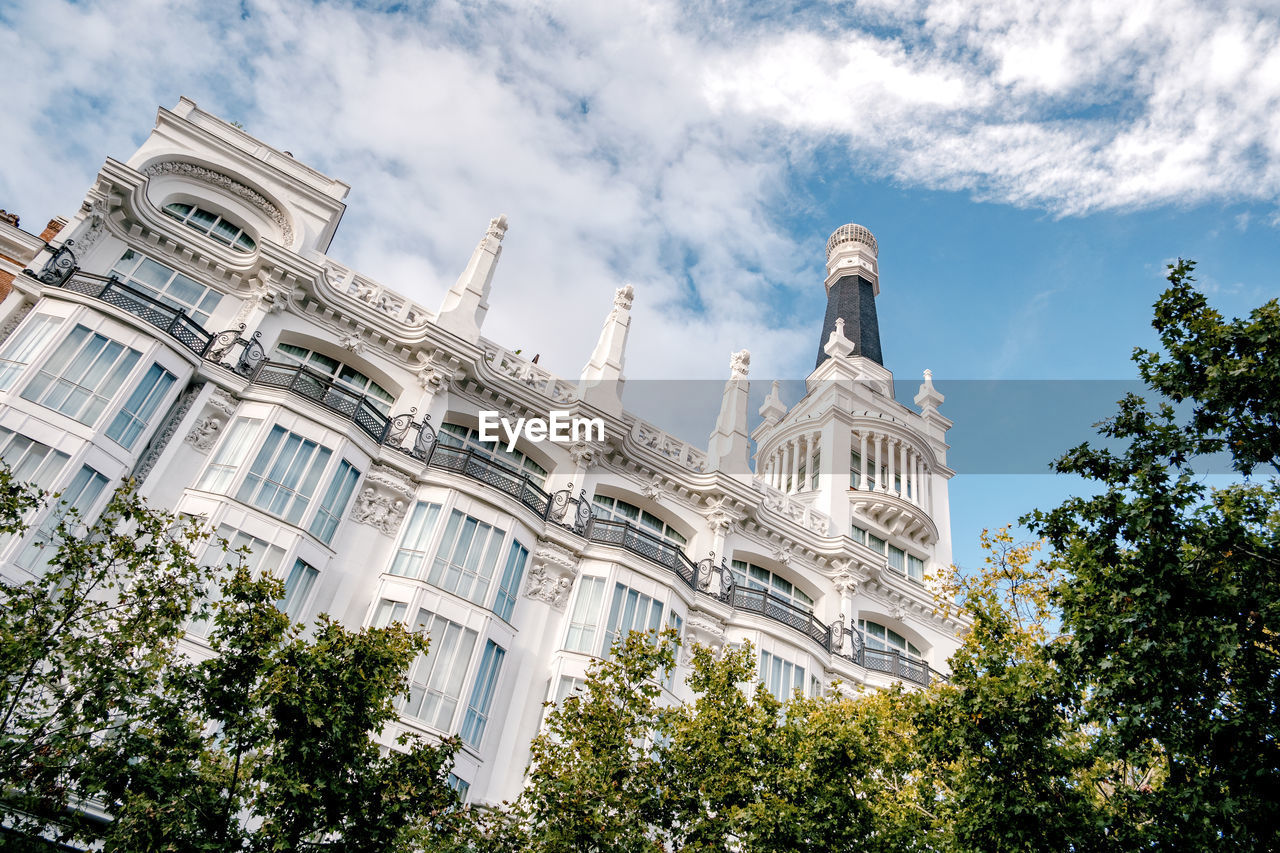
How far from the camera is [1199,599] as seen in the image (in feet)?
39.4

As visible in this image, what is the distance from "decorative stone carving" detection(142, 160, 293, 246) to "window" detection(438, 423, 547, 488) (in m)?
7.49

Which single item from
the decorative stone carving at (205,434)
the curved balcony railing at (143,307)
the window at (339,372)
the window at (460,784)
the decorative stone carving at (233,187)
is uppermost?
the decorative stone carving at (233,187)

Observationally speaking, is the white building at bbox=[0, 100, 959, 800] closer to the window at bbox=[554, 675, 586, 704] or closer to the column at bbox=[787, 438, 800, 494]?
the window at bbox=[554, 675, 586, 704]

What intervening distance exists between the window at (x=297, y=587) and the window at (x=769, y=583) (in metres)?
13.3

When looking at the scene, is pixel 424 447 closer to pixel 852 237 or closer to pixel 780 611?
pixel 780 611

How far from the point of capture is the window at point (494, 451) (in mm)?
26781

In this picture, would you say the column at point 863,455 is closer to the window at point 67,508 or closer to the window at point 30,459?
the window at point 67,508

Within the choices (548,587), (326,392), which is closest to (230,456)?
(326,392)

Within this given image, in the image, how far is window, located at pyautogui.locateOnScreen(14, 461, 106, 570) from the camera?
17.9 metres

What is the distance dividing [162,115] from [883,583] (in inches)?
1054

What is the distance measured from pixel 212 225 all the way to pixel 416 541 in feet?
38.7

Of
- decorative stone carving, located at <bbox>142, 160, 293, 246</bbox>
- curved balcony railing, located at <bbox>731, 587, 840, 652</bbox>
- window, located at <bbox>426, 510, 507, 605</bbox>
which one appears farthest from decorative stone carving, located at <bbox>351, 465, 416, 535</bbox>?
curved balcony railing, located at <bbox>731, 587, 840, 652</bbox>

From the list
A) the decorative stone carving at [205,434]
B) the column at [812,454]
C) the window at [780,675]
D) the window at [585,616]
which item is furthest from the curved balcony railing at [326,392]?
the column at [812,454]

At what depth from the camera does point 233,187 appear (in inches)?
1091
